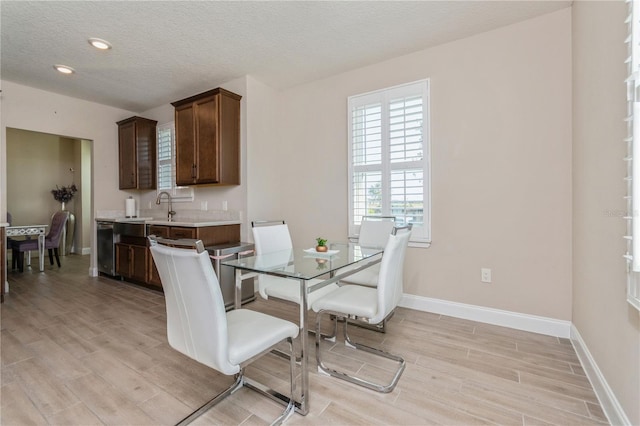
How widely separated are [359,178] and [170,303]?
242cm

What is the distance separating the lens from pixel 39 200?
20.5 feet

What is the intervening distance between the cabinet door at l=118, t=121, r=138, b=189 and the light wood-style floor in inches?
91.3

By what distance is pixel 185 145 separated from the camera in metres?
3.77

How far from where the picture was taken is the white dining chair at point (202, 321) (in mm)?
1190

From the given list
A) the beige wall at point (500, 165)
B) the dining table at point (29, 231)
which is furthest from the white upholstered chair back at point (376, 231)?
the dining table at point (29, 231)

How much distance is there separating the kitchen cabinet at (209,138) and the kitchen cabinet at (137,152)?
1102 mm

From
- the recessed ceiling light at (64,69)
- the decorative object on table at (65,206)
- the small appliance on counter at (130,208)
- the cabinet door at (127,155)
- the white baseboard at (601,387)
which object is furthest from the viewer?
the decorative object on table at (65,206)

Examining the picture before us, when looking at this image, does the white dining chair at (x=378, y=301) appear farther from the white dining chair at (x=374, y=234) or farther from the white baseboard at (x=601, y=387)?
the white baseboard at (x=601, y=387)

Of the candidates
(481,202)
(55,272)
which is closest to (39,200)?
(55,272)

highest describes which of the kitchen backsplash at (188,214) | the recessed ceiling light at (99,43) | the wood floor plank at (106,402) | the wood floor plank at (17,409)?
the recessed ceiling light at (99,43)

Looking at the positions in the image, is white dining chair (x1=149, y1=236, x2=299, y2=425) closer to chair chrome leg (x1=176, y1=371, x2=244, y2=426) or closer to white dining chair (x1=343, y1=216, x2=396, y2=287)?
chair chrome leg (x1=176, y1=371, x2=244, y2=426)

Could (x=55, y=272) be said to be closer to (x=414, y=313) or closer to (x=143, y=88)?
(x=143, y=88)

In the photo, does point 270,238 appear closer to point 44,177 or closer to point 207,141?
point 207,141

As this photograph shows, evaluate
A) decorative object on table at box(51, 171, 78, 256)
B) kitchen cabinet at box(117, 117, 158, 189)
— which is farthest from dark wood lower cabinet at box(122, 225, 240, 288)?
decorative object on table at box(51, 171, 78, 256)
